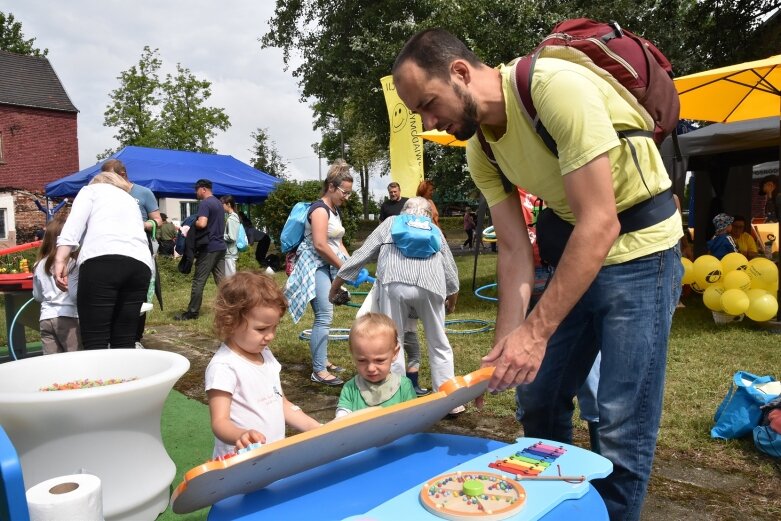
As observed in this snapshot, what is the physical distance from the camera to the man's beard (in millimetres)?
1701

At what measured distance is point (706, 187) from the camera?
10.1 meters

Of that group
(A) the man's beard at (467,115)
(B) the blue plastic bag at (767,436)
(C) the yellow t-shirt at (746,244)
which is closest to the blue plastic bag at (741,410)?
(B) the blue plastic bag at (767,436)

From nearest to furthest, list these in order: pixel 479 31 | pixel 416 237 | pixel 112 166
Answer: pixel 416 237 < pixel 112 166 < pixel 479 31

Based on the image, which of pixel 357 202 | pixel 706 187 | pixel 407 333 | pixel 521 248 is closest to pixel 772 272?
pixel 706 187

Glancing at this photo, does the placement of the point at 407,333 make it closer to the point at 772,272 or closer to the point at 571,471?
the point at 571,471

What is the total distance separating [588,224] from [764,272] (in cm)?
670

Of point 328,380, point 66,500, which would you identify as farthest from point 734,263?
point 66,500

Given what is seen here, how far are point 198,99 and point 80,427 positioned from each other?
109ft

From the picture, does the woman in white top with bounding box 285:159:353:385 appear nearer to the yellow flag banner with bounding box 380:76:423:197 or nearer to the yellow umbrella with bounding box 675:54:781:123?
the yellow umbrella with bounding box 675:54:781:123

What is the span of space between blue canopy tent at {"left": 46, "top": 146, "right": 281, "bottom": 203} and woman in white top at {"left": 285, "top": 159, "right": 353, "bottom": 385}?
10.3 m

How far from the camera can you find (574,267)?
158cm

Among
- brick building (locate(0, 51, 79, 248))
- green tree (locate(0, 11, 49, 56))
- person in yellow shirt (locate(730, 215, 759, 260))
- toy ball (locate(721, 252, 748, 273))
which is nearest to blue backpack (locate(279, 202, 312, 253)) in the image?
toy ball (locate(721, 252, 748, 273))

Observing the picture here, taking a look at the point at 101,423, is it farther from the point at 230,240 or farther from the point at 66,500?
the point at 230,240

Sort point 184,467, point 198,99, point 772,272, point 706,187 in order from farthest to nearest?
point 198,99
point 706,187
point 772,272
point 184,467
